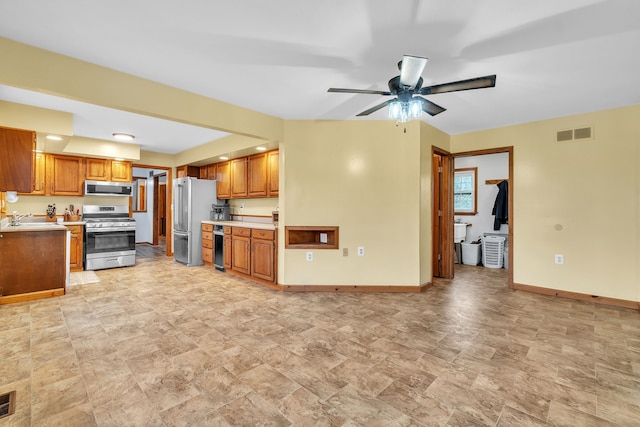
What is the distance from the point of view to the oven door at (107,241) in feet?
17.4

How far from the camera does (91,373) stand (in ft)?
6.86

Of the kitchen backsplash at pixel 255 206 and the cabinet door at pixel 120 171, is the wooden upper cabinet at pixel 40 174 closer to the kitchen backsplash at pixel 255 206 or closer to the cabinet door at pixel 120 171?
the cabinet door at pixel 120 171

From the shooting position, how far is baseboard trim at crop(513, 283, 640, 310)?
11.5 ft

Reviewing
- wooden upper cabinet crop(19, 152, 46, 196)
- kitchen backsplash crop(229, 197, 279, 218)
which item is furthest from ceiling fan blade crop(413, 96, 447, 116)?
wooden upper cabinet crop(19, 152, 46, 196)

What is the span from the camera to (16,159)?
11.2 feet

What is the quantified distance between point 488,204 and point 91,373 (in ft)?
22.3

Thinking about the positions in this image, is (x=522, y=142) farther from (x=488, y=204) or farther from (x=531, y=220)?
(x=488, y=204)

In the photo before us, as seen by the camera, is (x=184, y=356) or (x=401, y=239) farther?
(x=401, y=239)

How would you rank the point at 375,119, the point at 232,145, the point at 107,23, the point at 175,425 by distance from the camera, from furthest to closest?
1. the point at 232,145
2. the point at 375,119
3. the point at 107,23
4. the point at 175,425

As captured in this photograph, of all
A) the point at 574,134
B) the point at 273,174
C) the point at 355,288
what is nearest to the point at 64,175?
the point at 273,174

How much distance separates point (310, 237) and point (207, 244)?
2.48 meters

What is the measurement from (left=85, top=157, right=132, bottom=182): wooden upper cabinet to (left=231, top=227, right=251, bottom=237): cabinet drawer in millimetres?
2935

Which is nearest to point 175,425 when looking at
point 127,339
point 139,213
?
point 127,339

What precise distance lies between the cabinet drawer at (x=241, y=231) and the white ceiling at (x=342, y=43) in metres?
2.14
